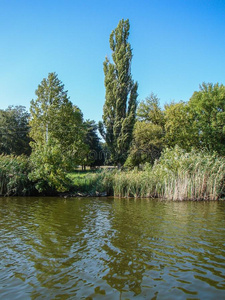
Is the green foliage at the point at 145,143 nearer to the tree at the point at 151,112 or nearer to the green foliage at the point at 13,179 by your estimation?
the tree at the point at 151,112

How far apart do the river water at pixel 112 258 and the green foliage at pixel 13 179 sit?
8.58 metres

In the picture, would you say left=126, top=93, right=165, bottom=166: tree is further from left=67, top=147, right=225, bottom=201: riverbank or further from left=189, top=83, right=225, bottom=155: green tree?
left=67, top=147, right=225, bottom=201: riverbank

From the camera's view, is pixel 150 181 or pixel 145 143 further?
pixel 145 143

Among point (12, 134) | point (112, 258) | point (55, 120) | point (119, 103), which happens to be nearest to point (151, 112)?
point (119, 103)

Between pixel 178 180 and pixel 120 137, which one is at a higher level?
pixel 120 137

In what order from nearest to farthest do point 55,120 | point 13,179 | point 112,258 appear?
point 112,258, point 13,179, point 55,120

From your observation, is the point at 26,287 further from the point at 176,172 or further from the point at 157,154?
the point at 157,154

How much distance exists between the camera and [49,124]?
31516mm

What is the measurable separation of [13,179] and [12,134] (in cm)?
2936

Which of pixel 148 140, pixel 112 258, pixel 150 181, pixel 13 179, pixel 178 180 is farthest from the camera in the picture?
pixel 148 140

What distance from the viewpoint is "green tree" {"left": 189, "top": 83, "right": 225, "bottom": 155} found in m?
30.9

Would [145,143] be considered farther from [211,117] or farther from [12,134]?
[12,134]

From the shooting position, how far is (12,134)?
45.5 m

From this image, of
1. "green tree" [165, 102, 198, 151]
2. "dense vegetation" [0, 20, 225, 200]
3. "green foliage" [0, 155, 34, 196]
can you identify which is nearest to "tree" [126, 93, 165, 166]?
"dense vegetation" [0, 20, 225, 200]
